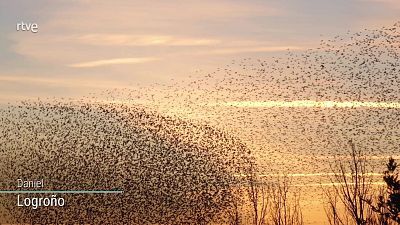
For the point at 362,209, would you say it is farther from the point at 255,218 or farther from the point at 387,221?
the point at 255,218

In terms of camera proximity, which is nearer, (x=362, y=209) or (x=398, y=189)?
(x=362, y=209)

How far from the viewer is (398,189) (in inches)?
1686

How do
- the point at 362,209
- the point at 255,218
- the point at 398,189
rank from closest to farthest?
the point at 362,209, the point at 398,189, the point at 255,218

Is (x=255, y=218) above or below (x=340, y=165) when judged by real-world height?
below

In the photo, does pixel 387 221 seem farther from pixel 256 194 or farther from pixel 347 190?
pixel 256 194

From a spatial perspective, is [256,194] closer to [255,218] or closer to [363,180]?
[255,218]

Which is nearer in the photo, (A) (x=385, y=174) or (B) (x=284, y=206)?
(A) (x=385, y=174)

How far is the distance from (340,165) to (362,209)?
10.1 feet

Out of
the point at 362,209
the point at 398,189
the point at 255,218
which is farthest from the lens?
the point at 255,218

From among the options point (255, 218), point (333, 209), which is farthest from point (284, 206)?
point (333, 209)

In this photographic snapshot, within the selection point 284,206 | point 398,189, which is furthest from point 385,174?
point 284,206

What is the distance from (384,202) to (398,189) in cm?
153

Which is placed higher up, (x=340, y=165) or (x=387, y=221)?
(x=340, y=165)

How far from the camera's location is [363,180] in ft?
135
